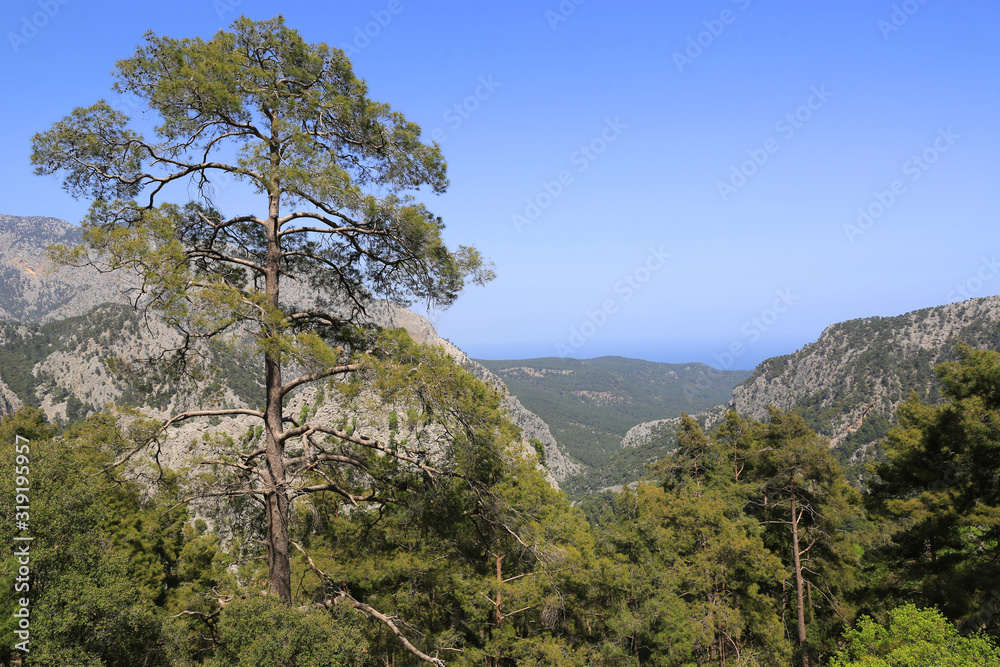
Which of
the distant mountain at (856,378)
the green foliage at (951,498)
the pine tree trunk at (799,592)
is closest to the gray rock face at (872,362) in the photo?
the distant mountain at (856,378)

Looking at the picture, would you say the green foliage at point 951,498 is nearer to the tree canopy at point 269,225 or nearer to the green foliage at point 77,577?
the tree canopy at point 269,225

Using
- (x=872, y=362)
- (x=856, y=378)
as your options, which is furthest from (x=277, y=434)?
(x=872, y=362)

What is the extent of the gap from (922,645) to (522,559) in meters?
9.18

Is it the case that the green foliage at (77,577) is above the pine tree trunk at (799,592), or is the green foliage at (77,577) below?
above

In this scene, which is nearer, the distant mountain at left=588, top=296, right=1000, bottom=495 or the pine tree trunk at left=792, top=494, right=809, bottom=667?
the pine tree trunk at left=792, top=494, right=809, bottom=667

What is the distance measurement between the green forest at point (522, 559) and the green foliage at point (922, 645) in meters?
0.06

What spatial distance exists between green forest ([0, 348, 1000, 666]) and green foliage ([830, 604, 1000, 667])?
6cm

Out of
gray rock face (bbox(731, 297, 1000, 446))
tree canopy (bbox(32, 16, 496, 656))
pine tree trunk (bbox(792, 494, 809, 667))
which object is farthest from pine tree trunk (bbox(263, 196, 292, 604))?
gray rock face (bbox(731, 297, 1000, 446))

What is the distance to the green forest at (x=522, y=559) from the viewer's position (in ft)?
16.6

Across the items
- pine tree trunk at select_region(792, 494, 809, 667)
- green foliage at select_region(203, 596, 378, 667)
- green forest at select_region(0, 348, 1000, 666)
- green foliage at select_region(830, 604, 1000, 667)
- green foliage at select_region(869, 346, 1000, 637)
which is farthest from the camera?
pine tree trunk at select_region(792, 494, 809, 667)

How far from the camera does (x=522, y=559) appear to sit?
7.13 metres

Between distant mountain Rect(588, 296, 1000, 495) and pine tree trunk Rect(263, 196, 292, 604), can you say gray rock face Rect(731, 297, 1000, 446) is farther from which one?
pine tree trunk Rect(263, 196, 292, 604)

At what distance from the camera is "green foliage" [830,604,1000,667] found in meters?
9.21

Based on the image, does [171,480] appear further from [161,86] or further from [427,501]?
[161,86]
